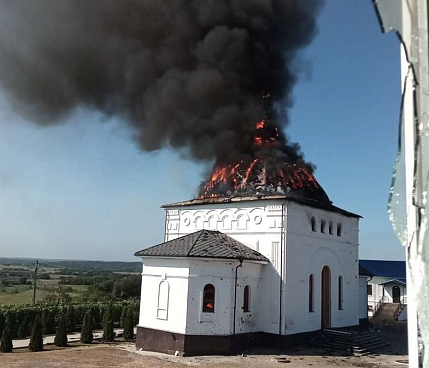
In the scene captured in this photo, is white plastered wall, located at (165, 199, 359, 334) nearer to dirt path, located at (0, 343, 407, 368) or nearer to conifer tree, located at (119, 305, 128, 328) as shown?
dirt path, located at (0, 343, 407, 368)

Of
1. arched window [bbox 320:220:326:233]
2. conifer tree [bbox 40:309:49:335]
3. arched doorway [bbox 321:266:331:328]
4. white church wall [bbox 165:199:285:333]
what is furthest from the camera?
conifer tree [bbox 40:309:49:335]

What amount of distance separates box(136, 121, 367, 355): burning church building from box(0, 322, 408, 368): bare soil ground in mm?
827

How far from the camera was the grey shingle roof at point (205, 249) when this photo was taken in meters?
16.8

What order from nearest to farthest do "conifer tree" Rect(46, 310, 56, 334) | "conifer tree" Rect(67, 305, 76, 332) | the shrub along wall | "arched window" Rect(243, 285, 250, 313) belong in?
"arched window" Rect(243, 285, 250, 313), the shrub along wall, "conifer tree" Rect(46, 310, 56, 334), "conifer tree" Rect(67, 305, 76, 332)

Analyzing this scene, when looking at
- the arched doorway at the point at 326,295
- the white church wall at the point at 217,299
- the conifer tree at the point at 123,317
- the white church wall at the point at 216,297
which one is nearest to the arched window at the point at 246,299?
the white church wall at the point at 217,299

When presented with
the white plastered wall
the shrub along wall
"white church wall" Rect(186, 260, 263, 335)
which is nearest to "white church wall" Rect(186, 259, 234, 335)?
"white church wall" Rect(186, 260, 263, 335)

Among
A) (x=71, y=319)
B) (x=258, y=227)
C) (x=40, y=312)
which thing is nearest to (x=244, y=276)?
(x=258, y=227)

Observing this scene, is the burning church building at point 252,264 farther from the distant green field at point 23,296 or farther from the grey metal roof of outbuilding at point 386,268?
the distant green field at point 23,296

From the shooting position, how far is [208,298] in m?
16.7

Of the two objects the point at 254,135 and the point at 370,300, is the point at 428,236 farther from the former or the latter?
the point at 370,300

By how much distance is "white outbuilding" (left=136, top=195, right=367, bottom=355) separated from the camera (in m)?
16.5

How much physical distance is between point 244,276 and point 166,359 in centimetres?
433

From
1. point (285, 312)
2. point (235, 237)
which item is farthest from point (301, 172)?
point (285, 312)

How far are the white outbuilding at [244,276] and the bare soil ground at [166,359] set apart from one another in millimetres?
809
